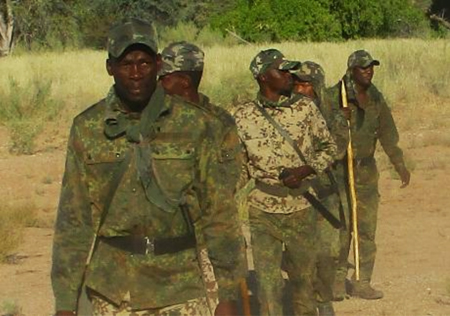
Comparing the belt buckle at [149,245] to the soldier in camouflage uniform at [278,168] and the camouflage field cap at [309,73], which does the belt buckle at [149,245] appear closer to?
the soldier in camouflage uniform at [278,168]

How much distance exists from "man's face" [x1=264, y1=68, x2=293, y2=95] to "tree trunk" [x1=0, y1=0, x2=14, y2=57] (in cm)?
3215

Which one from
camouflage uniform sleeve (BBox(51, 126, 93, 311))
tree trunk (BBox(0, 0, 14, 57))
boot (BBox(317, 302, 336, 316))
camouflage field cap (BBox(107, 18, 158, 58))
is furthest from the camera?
tree trunk (BBox(0, 0, 14, 57))

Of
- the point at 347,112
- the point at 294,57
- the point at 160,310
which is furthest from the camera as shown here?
the point at 294,57

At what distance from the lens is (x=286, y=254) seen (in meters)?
6.43

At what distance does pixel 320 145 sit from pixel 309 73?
88 cm

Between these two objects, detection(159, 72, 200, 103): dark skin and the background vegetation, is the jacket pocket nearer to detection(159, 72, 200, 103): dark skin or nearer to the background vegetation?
detection(159, 72, 200, 103): dark skin

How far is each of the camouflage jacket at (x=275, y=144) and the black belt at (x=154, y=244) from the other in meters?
2.61

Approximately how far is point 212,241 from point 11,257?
674 cm

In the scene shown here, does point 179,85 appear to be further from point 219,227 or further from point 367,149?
point 219,227

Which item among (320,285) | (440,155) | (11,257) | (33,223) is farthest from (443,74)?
(320,285)

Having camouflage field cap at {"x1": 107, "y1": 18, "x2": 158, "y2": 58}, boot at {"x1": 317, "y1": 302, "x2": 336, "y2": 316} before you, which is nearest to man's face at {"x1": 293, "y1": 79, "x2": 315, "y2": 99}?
boot at {"x1": 317, "y1": 302, "x2": 336, "y2": 316}

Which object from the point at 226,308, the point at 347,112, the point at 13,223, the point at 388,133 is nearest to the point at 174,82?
the point at 347,112

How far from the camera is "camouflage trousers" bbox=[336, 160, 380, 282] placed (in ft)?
26.7

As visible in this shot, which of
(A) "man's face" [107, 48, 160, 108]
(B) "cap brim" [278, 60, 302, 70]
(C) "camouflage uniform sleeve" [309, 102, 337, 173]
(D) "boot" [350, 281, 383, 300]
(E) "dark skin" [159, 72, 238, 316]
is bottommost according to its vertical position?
(D) "boot" [350, 281, 383, 300]
